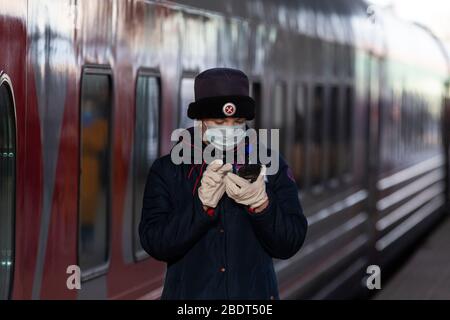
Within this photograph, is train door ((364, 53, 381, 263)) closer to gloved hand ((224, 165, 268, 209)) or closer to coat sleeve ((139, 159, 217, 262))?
coat sleeve ((139, 159, 217, 262))

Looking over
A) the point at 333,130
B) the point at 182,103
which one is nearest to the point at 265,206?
the point at 182,103

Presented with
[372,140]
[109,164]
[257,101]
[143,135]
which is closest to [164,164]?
[109,164]

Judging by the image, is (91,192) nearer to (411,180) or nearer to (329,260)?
(329,260)

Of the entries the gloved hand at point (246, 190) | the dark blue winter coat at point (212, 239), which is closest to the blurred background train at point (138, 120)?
the dark blue winter coat at point (212, 239)

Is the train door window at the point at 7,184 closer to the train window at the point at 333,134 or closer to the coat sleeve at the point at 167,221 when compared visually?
the coat sleeve at the point at 167,221

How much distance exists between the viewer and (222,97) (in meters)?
3.85

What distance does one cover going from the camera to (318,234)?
1091 centimetres

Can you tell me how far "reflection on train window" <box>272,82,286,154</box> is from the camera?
31.0 feet

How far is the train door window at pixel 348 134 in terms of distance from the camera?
12570 millimetres

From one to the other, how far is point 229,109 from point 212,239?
37 centimetres

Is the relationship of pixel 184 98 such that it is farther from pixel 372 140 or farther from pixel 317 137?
pixel 372 140

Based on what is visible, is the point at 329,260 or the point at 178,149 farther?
the point at 329,260

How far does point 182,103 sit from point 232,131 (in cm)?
295

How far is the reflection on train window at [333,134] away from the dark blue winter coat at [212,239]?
781cm
